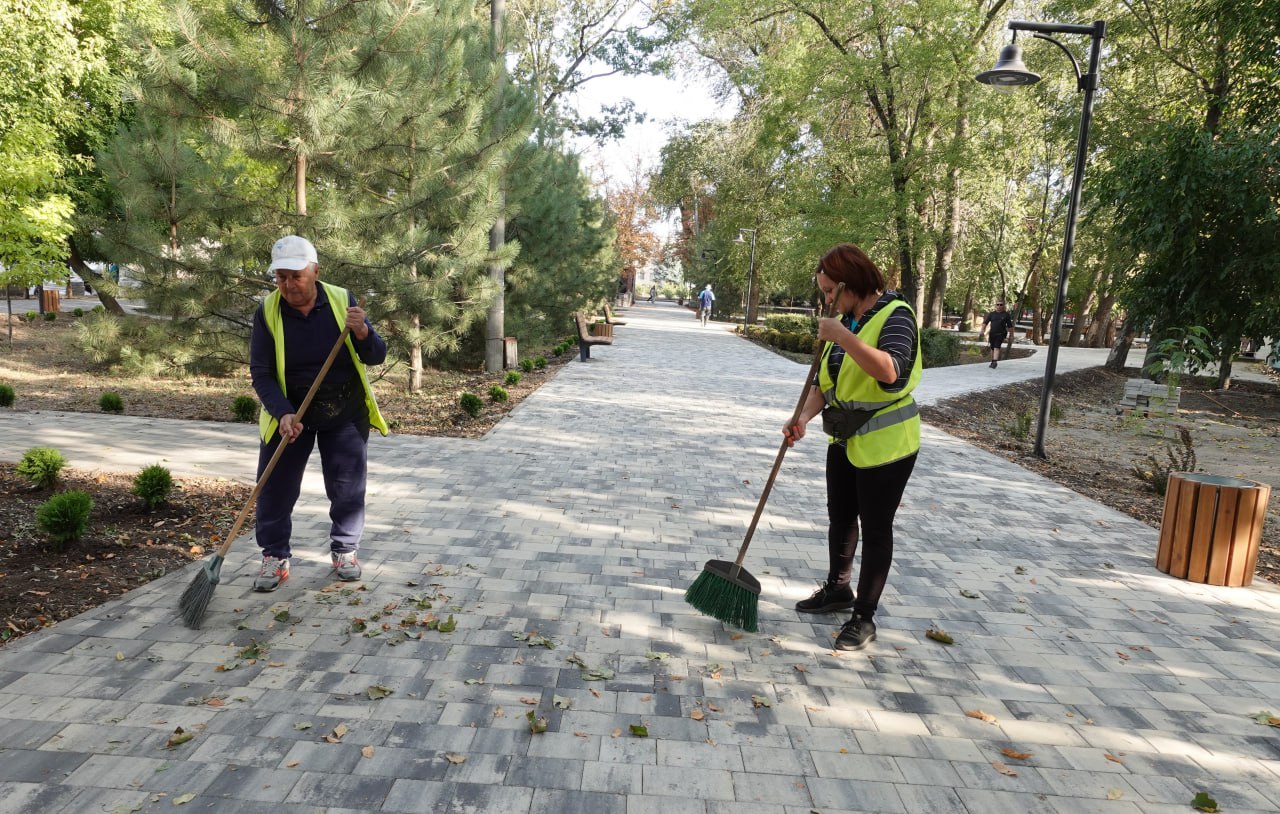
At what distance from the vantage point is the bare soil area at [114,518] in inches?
151

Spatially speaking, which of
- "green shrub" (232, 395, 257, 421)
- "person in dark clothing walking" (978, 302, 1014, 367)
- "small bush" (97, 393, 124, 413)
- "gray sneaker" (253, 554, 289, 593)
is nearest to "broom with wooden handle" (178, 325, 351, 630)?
"gray sneaker" (253, 554, 289, 593)

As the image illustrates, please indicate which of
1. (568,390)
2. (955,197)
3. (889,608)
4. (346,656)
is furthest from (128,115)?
(955,197)

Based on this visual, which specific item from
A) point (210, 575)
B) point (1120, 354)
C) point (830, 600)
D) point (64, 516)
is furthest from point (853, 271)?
point (1120, 354)

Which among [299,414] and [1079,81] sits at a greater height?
[1079,81]

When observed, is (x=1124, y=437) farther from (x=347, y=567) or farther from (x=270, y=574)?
(x=270, y=574)

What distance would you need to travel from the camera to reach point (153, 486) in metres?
4.96

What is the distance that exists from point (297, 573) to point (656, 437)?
506 cm

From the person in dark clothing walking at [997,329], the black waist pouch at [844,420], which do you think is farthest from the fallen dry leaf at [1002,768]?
the person in dark clothing walking at [997,329]

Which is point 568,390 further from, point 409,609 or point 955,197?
point 955,197

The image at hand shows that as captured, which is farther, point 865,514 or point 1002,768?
point 865,514

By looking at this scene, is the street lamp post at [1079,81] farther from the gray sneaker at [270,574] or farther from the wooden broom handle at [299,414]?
the gray sneaker at [270,574]

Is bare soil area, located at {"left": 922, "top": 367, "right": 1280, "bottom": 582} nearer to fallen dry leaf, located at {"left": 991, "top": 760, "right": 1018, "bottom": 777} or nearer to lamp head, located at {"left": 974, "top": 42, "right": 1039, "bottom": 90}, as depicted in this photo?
fallen dry leaf, located at {"left": 991, "top": 760, "right": 1018, "bottom": 777}

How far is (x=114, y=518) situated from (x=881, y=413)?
16.1ft

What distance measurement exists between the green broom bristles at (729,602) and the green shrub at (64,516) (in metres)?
3.54
